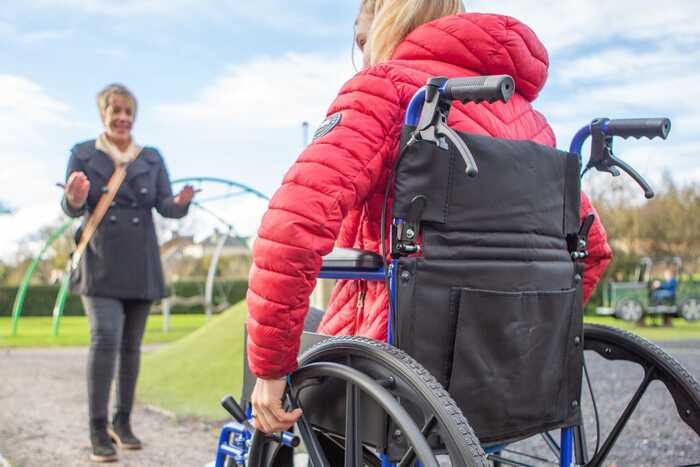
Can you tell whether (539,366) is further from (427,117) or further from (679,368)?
(427,117)

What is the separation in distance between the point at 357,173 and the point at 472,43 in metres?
0.43

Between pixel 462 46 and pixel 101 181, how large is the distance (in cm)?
272

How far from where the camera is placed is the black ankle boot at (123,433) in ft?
13.2

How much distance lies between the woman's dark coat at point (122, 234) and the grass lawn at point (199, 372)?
1552 mm

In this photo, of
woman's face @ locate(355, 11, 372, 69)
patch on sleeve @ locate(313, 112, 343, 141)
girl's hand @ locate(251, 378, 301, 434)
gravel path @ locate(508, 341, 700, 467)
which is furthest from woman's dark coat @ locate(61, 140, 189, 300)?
patch on sleeve @ locate(313, 112, 343, 141)

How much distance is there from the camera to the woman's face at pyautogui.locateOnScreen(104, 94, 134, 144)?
13.3ft

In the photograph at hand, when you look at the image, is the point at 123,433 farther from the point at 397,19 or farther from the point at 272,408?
the point at 397,19

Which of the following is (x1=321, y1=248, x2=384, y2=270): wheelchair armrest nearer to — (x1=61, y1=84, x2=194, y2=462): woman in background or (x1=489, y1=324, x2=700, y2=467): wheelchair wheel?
(x1=489, y1=324, x2=700, y2=467): wheelchair wheel

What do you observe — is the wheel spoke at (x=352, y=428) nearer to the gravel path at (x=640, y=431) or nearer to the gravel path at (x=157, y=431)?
the gravel path at (x=640, y=431)

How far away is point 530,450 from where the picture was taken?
4.05 m

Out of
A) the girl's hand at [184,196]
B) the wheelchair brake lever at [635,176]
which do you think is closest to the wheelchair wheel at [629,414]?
the wheelchair brake lever at [635,176]

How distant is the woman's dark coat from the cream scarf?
0.03 m

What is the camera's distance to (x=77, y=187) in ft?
11.8

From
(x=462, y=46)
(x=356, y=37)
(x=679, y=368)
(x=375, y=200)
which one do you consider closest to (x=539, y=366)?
(x=679, y=368)
